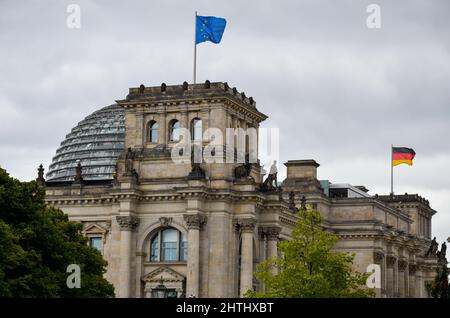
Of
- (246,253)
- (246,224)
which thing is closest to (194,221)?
(246,224)

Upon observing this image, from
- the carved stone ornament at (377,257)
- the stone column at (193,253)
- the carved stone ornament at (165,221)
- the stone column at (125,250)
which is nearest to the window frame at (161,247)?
the carved stone ornament at (165,221)

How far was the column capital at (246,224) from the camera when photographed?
3979 inches

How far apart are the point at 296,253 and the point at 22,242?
17.0 metres

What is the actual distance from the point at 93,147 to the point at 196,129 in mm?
71897

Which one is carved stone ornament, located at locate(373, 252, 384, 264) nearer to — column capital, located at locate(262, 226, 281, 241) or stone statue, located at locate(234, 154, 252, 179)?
column capital, located at locate(262, 226, 281, 241)

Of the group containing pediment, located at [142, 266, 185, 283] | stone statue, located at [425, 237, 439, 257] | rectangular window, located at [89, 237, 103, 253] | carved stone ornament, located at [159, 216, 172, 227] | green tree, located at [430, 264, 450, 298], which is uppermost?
stone statue, located at [425, 237, 439, 257]

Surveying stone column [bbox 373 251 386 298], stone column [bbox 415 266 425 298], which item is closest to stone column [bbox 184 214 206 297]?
stone column [bbox 373 251 386 298]

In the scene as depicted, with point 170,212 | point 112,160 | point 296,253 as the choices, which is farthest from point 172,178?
point 112,160

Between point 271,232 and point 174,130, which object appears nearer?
point 174,130

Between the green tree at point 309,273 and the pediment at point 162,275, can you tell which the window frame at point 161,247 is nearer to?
the pediment at point 162,275

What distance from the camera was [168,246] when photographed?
336ft

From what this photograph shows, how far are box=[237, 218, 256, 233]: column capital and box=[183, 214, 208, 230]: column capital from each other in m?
3.59

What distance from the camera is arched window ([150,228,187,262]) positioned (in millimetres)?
101875

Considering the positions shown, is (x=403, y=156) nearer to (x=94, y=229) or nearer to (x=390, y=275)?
(x=390, y=275)
